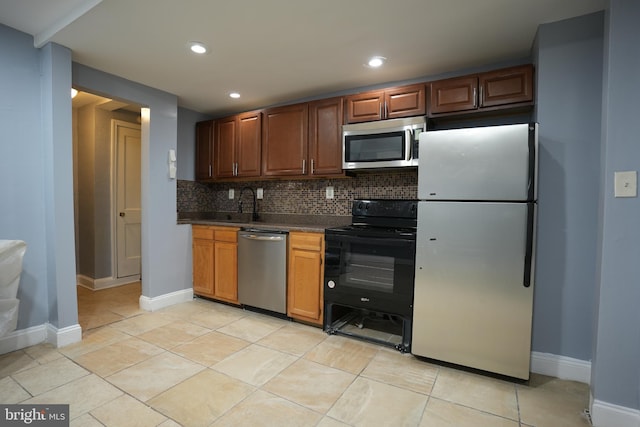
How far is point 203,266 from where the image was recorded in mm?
3525

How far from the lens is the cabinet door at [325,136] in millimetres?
2998

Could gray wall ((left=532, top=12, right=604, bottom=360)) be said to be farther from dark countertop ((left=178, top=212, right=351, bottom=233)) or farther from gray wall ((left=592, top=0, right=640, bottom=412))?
dark countertop ((left=178, top=212, right=351, bottom=233))

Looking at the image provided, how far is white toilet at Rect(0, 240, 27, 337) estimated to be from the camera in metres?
1.99

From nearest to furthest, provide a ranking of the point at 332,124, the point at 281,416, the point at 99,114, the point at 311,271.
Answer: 1. the point at 281,416
2. the point at 311,271
3. the point at 332,124
4. the point at 99,114

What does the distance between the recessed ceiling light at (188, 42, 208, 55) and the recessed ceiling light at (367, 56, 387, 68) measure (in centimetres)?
128

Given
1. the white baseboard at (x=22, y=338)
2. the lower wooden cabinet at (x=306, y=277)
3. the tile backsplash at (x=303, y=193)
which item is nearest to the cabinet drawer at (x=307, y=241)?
the lower wooden cabinet at (x=306, y=277)

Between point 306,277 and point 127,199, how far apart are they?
301cm

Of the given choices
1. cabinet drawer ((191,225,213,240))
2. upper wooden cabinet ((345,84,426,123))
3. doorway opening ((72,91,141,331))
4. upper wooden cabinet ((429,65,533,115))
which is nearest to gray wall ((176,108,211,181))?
doorway opening ((72,91,141,331))

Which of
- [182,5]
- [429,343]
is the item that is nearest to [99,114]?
[182,5]

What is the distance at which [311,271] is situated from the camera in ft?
9.30

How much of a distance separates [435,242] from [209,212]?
3.10 meters

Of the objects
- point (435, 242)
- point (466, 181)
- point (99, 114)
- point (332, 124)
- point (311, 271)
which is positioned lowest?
point (311, 271)

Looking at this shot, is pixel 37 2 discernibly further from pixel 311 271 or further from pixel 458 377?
pixel 458 377

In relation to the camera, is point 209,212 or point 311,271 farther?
point 209,212
